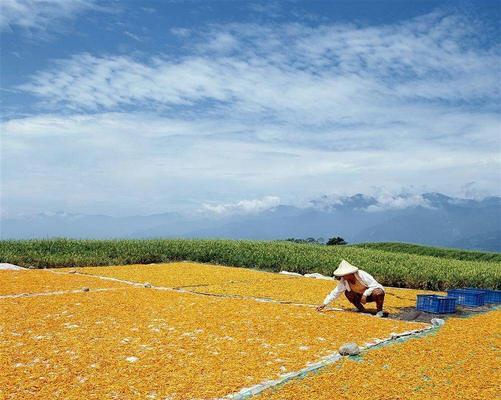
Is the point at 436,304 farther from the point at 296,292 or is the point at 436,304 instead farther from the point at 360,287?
the point at 296,292

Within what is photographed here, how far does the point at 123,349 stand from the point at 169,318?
2.03 metres

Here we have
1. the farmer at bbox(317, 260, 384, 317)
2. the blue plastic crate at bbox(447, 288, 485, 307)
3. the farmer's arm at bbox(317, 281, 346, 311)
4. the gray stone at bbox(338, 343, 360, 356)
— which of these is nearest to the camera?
the gray stone at bbox(338, 343, 360, 356)

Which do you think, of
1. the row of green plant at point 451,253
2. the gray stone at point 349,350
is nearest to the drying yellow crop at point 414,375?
the gray stone at point 349,350

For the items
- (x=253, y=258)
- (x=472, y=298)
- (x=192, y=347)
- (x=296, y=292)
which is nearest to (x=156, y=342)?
(x=192, y=347)

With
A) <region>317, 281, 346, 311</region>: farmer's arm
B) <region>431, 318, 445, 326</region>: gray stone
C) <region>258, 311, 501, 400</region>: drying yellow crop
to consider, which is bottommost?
<region>258, 311, 501, 400</region>: drying yellow crop

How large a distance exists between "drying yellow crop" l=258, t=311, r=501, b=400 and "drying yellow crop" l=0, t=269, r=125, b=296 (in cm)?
851

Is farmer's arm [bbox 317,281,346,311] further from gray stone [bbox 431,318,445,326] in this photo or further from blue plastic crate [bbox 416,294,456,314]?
blue plastic crate [bbox 416,294,456,314]

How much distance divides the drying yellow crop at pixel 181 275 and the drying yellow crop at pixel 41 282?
153cm

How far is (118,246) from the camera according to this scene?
24.6 metres

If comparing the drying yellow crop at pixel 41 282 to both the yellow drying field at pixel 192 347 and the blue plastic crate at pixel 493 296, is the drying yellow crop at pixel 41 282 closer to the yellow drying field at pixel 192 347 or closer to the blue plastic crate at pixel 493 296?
the yellow drying field at pixel 192 347

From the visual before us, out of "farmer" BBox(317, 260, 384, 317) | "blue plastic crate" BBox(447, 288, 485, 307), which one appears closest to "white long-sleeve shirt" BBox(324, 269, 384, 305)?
"farmer" BBox(317, 260, 384, 317)

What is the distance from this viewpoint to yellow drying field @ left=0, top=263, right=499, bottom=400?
553 centimetres

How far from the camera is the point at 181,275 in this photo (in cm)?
1691

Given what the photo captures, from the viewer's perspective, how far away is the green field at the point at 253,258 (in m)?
17.6
